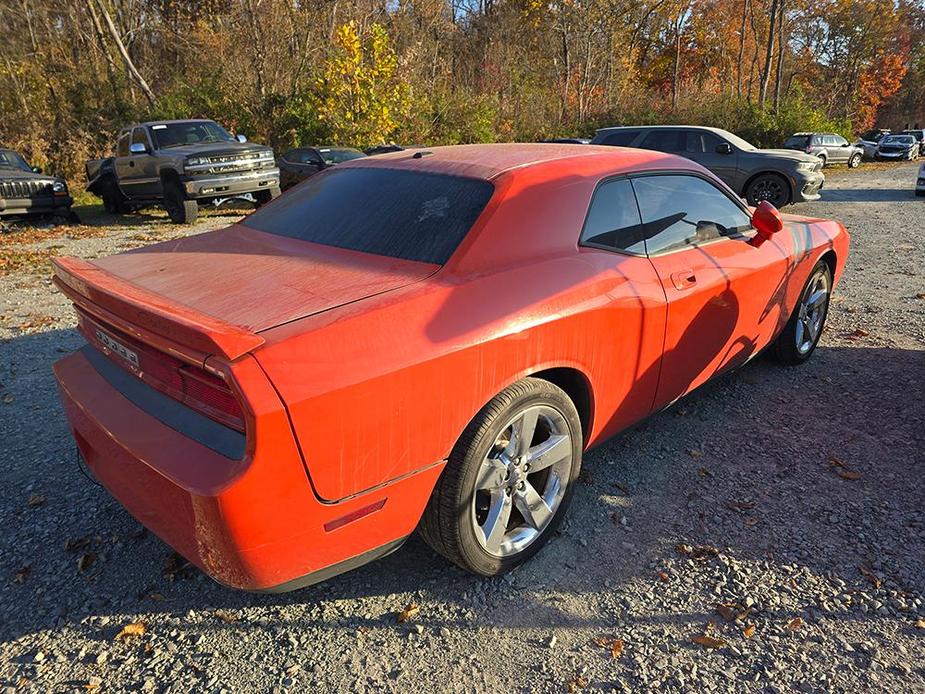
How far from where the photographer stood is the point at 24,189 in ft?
37.6

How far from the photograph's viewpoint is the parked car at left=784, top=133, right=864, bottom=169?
23484 millimetres

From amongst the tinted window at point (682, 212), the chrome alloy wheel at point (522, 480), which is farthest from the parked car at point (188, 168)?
the chrome alloy wheel at point (522, 480)

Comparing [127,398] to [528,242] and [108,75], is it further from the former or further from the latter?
[108,75]

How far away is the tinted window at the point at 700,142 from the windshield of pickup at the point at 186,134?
953 centimetres

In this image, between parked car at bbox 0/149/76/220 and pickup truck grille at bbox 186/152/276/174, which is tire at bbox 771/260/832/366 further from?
parked car at bbox 0/149/76/220

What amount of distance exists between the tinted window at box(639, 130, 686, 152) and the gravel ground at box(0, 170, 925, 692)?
1131 centimetres

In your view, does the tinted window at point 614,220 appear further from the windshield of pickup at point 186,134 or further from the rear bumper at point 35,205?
the rear bumper at point 35,205

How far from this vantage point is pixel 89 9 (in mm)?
21938

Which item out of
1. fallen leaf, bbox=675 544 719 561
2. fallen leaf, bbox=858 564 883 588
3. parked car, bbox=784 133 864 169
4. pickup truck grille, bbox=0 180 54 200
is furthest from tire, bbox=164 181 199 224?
parked car, bbox=784 133 864 169

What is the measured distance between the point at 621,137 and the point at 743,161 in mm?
2615

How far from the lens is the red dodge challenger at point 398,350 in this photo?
1.83 metres

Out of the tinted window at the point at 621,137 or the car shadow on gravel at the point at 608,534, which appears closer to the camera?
the car shadow on gravel at the point at 608,534

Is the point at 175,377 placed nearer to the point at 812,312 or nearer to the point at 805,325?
the point at 805,325

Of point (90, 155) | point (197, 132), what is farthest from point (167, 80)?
point (197, 132)
